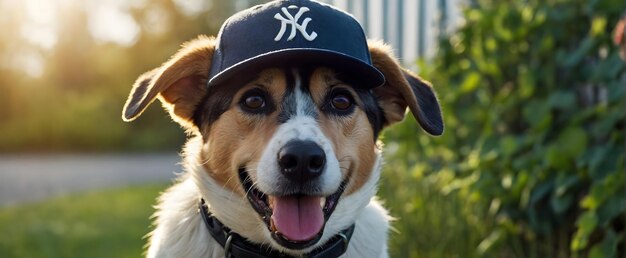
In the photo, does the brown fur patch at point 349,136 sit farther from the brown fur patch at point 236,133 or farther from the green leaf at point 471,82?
the green leaf at point 471,82

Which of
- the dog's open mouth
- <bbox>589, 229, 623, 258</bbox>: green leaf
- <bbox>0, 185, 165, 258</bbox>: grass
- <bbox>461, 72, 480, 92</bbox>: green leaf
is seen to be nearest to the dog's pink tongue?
the dog's open mouth

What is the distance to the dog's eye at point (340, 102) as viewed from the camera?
11.4 feet

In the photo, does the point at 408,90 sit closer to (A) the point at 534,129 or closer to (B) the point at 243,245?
(B) the point at 243,245

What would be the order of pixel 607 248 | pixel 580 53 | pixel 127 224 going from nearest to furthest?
1. pixel 607 248
2. pixel 580 53
3. pixel 127 224

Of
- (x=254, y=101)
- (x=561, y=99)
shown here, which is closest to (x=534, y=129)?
(x=561, y=99)

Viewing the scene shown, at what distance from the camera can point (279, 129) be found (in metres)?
3.18

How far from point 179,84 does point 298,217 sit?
0.82 metres

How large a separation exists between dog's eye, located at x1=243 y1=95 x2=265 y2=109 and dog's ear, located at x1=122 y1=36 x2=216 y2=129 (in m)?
0.26

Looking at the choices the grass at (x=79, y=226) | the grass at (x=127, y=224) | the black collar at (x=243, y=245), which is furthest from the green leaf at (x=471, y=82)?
the grass at (x=79, y=226)

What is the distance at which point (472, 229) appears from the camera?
5.68 m

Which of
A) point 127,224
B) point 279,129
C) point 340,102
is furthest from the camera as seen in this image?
point 127,224

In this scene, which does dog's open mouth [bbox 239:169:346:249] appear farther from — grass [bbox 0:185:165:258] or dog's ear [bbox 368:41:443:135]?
grass [bbox 0:185:165:258]

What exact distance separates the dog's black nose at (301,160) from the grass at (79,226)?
4691 millimetres

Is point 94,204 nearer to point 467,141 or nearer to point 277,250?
point 467,141
